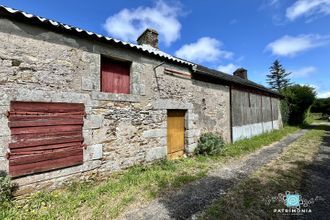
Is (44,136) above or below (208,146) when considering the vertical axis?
above

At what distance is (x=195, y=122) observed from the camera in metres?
8.10

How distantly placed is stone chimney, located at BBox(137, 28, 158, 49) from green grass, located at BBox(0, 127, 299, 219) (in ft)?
19.1

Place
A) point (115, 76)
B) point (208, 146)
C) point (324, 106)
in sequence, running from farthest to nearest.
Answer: point (324, 106) < point (208, 146) < point (115, 76)

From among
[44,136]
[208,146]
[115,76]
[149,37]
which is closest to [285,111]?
[208,146]

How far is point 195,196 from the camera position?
442cm

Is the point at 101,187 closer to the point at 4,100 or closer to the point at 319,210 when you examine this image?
the point at 4,100

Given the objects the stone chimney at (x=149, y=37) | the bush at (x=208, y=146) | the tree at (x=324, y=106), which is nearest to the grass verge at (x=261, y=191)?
the bush at (x=208, y=146)

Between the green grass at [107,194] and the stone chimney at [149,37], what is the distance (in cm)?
584

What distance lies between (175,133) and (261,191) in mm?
3599

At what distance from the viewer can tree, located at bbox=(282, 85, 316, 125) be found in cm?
2006

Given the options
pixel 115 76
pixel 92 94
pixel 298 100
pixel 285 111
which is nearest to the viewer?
pixel 92 94

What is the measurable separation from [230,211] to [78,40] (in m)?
5.21

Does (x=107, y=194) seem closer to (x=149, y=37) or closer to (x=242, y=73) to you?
(x=149, y=37)

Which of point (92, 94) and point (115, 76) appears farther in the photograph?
point (115, 76)
